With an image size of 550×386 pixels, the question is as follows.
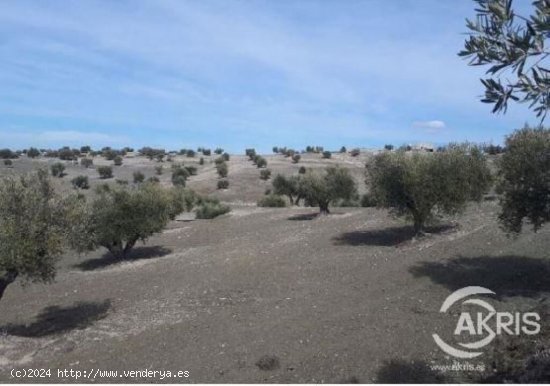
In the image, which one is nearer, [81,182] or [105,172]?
[81,182]

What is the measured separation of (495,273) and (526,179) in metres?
2.96

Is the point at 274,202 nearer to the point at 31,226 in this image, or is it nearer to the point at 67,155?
the point at 31,226

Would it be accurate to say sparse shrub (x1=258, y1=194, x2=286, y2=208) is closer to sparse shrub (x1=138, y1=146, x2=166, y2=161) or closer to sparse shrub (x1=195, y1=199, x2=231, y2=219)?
sparse shrub (x1=195, y1=199, x2=231, y2=219)

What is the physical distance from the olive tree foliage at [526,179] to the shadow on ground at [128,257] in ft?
52.6

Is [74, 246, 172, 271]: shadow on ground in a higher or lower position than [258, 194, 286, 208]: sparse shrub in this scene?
lower

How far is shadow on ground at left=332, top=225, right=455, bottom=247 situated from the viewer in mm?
22556

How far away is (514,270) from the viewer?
1636 cm

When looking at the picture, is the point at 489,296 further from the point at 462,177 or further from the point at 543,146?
the point at 462,177

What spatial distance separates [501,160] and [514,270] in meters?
3.45

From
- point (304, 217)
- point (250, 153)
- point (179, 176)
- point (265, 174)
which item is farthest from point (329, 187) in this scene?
point (250, 153)

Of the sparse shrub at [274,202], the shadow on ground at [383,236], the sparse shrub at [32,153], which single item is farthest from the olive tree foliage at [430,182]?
the sparse shrub at [32,153]

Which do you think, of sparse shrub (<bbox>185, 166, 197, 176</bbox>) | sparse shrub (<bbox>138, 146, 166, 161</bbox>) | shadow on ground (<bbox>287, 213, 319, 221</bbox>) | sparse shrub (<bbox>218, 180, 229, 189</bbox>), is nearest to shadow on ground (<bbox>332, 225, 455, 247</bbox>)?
shadow on ground (<bbox>287, 213, 319, 221</bbox>)

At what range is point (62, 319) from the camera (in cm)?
1680

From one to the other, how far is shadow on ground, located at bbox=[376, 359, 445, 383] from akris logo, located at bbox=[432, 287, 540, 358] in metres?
1.04
